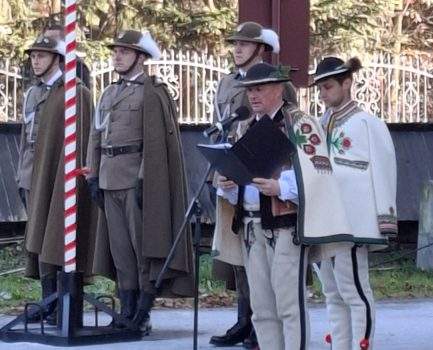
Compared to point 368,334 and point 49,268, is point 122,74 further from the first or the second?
point 368,334

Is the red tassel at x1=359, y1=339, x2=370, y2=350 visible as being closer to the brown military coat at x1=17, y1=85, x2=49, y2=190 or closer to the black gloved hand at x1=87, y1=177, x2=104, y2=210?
the black gloved hand at x1=87, y1=177, x2=104, y2=210

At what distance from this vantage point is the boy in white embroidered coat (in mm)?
7367

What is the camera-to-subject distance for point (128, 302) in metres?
9.20

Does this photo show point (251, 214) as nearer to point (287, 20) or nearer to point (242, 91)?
point (242, 91)

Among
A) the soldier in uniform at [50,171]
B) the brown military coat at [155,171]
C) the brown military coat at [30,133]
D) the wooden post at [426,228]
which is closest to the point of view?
the brown military coat at [155,171]

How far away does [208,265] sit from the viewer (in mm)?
12234

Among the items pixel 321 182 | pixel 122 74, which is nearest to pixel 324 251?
pixel 321 182

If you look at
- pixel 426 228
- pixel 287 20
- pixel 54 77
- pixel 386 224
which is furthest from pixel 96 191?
pixel 426 228

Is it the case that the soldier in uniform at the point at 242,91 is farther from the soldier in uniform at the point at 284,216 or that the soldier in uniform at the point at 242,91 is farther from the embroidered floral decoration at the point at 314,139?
the embroidered floral decoration at the point at 314,139

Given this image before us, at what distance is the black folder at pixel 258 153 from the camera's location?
666 centimetres

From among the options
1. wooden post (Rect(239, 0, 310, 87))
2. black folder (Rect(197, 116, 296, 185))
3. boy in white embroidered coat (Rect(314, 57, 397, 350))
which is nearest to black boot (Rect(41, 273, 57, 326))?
wooden post (Rect(239, 0, 310, 87))

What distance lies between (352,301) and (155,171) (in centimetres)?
205

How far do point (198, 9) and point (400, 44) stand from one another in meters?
5.05

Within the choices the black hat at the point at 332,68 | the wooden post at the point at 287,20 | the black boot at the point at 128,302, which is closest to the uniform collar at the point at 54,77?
the wooden post at the point at 287,20
